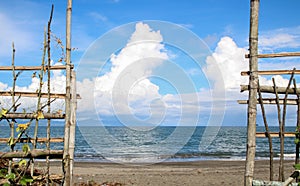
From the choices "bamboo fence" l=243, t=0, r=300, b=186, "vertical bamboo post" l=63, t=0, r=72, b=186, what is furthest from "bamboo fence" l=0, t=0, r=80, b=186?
"bamboo fence" l=243, t=0, r=300, b=186

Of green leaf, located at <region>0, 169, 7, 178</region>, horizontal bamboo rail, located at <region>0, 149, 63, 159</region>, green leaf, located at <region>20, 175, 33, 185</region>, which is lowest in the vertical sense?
green leaf, located at <region>20, 175, 33, 185</region>

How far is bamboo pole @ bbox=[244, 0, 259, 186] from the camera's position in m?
4.94

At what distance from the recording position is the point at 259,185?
4.88 m

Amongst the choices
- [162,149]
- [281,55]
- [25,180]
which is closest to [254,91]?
[281,55]

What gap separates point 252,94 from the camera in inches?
197

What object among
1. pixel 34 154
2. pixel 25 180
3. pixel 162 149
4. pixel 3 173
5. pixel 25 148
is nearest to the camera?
pixel 25 180

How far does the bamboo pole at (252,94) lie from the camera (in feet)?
16.2

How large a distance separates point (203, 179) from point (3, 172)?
8.10 m

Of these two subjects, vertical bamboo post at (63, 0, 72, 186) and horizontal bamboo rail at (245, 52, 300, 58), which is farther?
horizontal bamboo rail at (245, 52, 300, 58)

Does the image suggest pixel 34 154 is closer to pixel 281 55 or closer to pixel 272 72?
pixel 272 72

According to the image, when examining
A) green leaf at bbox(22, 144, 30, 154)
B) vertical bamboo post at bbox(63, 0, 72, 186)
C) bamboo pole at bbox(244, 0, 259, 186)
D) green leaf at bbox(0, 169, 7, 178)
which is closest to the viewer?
green leaf at bbox(22, 144, 30, 154)

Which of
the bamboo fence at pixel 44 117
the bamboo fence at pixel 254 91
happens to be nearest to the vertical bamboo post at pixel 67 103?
the bamboo fence at pixel 44 117

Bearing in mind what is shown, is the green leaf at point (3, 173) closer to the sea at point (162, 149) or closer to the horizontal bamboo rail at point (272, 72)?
the sea at point (162, 149)

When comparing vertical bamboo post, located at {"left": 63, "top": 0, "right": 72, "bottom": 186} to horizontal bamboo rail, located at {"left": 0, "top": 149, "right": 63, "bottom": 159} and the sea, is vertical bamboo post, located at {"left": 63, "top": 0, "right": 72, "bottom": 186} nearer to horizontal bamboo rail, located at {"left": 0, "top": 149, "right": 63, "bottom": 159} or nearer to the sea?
horizontal bamboo rail, located at {"left": 0, "top": 149, "right": 63, "bottom": 159}
